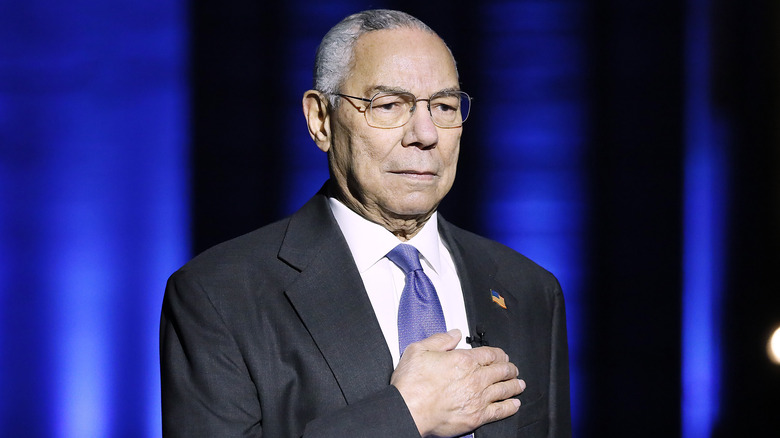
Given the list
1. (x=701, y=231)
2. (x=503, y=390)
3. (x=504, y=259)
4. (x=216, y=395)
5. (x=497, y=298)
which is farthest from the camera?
(x=701, y=231)

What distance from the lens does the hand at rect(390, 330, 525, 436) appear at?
155 centimetres

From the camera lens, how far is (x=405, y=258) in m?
1.77

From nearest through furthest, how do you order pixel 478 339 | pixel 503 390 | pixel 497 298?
pixel 503 390
pixel 478 339
pixel 497 298

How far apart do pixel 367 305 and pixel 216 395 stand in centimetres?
33

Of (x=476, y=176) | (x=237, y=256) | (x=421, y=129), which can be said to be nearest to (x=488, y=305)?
(x=421, y=129)

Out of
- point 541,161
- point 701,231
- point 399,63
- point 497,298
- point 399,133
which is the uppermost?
point 399,63

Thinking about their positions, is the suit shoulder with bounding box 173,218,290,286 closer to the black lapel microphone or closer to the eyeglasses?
the eyeglasses

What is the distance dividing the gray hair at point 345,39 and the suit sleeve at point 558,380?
2.42 ft

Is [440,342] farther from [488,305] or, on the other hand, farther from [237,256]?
[237,256]

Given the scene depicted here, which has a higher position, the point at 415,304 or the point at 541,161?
the point at 541,161

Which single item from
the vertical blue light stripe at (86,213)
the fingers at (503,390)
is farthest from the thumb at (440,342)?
the vertical blue light stripe at (86,213)

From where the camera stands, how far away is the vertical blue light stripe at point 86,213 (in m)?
3.49

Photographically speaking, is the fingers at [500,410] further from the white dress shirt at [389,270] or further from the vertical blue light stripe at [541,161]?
the vertical blue light stripe at [541,161]

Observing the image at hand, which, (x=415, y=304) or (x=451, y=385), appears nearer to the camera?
(x=451, y=385)
